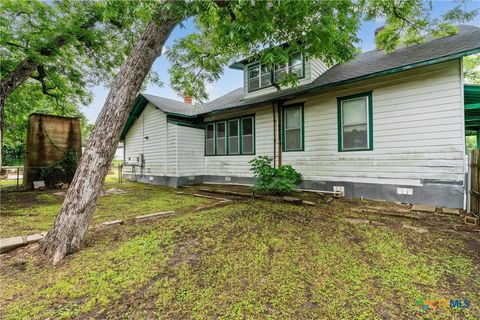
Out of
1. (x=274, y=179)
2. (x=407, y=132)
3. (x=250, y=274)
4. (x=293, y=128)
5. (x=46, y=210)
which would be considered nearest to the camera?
(x=250, y=274)

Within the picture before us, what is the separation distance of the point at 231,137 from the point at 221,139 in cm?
63

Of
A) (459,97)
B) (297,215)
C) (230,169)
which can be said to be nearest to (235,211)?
(297,215)

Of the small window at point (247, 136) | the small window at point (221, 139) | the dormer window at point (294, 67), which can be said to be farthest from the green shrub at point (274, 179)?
the dormer window at point (294, 67)

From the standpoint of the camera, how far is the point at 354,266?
243 centimetres

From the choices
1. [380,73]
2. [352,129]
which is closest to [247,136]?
[352,129]

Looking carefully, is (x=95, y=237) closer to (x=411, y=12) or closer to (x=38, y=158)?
(x=38, y=158)

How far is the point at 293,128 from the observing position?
7703 millimetres

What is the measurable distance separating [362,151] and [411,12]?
4487mm

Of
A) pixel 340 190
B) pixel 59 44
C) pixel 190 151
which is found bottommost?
pixel 340 190

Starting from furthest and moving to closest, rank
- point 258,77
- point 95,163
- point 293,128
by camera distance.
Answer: point 258,77 → point 293,128 → point 95,163

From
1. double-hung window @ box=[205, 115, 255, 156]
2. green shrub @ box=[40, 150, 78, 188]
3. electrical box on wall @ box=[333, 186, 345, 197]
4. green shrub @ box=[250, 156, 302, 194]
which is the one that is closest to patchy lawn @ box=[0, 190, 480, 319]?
green shrub @ box=[250, 156, 302, 194]

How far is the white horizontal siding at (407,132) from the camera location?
4879 millimetres

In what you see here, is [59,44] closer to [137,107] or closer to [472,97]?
[137,107]

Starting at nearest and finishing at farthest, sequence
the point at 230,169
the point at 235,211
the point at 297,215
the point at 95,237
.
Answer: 1. the point at 95,237
2. the point at 297,215
3. the point at 235,211
4. the point at 230,169
